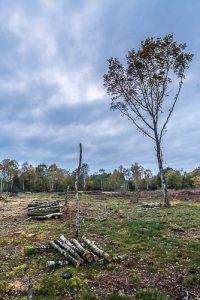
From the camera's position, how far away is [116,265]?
13594 millimetres

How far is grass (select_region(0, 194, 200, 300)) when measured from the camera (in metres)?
11.5

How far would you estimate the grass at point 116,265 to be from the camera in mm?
11453

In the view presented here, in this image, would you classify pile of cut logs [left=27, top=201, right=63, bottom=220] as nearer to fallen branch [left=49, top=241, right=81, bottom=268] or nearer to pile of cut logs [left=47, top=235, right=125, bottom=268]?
fallen branch [left=49, top=241, right=81, bottom=268]

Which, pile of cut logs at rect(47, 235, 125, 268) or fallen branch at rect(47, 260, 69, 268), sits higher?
pile of cut logs at rect(47, 235, 125, 268)

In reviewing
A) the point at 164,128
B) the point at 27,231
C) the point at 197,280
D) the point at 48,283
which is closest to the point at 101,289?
the point at 48,283

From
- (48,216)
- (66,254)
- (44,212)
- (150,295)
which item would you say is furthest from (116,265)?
(44,212)

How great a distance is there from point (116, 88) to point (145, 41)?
20.2 ft

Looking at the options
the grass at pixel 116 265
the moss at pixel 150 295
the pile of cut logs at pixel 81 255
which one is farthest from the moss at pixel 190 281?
the pile of cut logs at pixel 81 255

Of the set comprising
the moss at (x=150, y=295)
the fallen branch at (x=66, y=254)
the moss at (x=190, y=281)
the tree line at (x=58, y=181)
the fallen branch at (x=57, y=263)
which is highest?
the tree line at (x=58, y=181)

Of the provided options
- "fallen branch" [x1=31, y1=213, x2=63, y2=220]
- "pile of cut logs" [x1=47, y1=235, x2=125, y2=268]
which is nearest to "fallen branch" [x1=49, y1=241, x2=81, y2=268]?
"pile of cut logs" [x1=47, y1=235, x2=125, y2=268]

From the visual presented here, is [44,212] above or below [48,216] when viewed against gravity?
above

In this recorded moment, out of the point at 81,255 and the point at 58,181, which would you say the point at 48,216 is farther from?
the point at 58,181

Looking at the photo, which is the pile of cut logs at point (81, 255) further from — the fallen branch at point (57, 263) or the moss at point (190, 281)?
the moss at point (190, 281)

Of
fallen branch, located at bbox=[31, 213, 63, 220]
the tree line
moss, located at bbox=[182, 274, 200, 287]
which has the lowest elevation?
moss, located at bbox=[182, 274, 200, 287]
